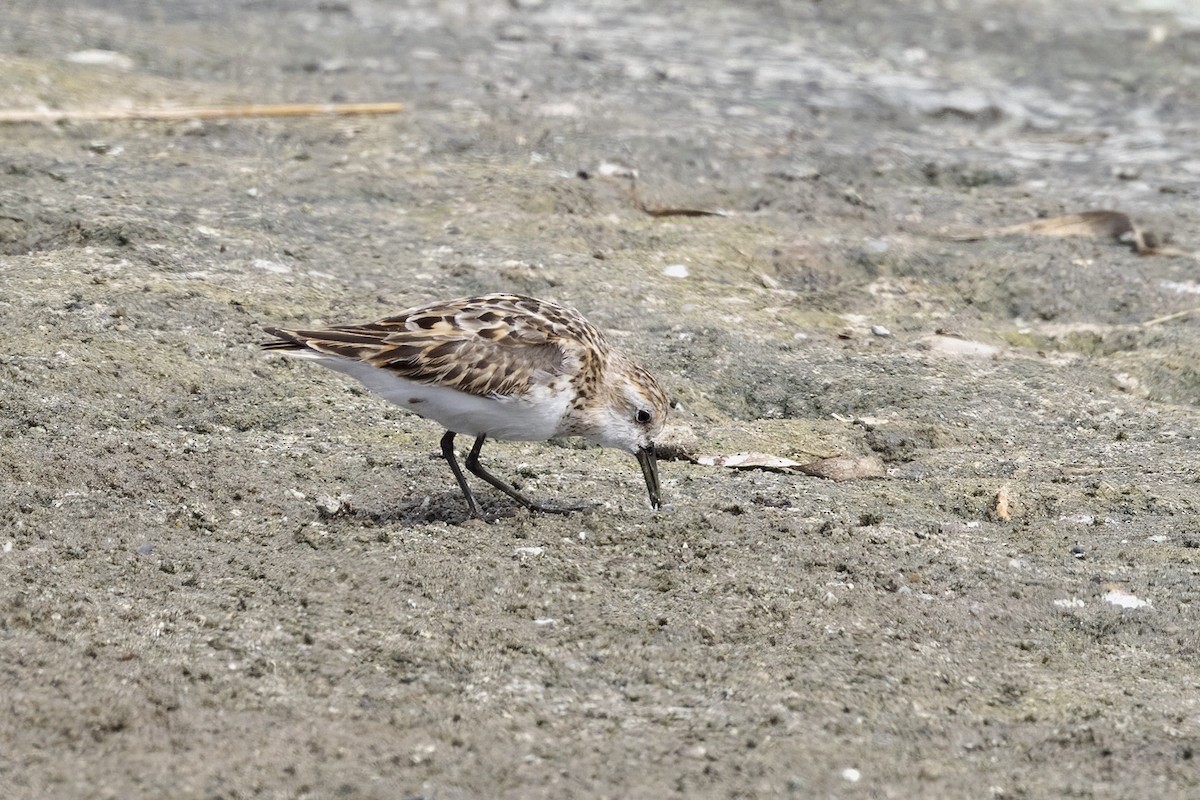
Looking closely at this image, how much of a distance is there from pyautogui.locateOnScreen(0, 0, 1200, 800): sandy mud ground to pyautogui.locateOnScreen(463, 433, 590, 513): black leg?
10 cm

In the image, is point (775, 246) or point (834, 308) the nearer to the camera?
point (834, 308)

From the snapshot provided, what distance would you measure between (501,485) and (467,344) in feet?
1.92

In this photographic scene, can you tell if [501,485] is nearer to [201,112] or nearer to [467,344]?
[467,344]

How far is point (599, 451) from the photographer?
20.5ft

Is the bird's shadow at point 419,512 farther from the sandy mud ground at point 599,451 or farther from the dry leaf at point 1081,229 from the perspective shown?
the dry leaf at point 1081,229

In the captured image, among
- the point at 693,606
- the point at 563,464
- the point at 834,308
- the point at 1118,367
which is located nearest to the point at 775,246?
the point at 834,308

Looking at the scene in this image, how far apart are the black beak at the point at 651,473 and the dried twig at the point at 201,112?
16.4 feet

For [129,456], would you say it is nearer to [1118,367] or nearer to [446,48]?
[1118,367]

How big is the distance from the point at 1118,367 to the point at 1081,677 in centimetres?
→ 305

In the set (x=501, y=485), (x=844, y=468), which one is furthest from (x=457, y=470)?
(x=844, y=468)

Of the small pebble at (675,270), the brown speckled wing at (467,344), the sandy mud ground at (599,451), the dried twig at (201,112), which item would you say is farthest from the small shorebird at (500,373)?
the dried twig at (201,112)

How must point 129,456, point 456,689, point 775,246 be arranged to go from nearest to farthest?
1. point 456,689
2. point 129,456
3. point 775,246

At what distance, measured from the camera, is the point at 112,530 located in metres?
4.95

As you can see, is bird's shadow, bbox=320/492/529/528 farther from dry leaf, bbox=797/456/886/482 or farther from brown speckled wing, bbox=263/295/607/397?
dry leaf, bbox=797/456/886/482
